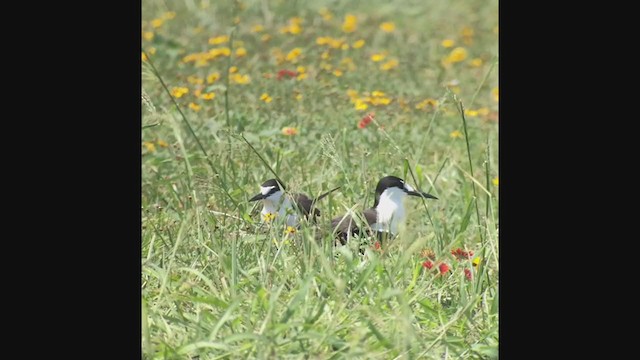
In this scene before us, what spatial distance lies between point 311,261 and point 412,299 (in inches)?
14.5

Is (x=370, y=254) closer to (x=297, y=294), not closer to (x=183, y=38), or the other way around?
(x=297, y=294)

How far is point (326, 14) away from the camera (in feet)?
31.4

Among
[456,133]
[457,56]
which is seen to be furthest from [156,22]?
[456,133]

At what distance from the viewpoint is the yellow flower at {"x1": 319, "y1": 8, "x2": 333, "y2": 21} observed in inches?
370

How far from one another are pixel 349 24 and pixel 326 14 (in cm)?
73

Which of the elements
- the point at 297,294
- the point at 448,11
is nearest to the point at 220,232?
the point at 297,294

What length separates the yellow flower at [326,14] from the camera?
9.41 metres

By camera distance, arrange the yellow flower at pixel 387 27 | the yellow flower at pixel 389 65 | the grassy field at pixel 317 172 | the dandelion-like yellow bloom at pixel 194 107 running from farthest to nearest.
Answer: the yellow flower at pixel 387 27 → the yellow flower at pixel 389 65 → the dandelion-like yellow bloom at pixel 194 107 → the grassy field at pixel 317 172

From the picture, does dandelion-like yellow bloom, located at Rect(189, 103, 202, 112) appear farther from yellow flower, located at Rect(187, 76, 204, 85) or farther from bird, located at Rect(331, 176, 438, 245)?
bird, located at Rect(331, 176, 438, 245)

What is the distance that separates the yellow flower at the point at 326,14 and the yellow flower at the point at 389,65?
1.26 meters

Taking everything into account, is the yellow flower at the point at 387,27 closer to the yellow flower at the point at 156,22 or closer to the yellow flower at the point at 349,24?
the yellow flower at the point at 349,24

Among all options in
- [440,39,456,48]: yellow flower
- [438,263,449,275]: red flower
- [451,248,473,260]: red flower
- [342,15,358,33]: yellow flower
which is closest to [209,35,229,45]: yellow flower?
[342,15,358,33]: yellow flower

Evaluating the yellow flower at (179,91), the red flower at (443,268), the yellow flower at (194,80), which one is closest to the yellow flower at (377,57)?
the yellow flower at (194,80)

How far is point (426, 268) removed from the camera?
13.2 ft
